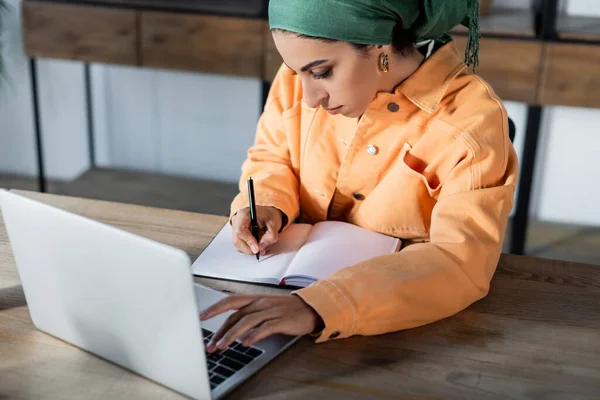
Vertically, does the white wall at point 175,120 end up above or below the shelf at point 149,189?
above

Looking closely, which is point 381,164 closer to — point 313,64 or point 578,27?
point 313,64

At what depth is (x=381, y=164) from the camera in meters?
1.47

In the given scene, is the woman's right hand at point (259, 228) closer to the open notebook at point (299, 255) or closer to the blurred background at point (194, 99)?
the open notebook at point (299, 255)

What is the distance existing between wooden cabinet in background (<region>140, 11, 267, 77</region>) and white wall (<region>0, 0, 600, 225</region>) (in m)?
0.42

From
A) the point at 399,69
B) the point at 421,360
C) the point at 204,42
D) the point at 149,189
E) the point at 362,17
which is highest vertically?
the point at 362,17

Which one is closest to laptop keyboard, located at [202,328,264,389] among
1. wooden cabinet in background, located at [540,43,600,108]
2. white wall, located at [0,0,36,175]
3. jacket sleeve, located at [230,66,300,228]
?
jacket sleeve, located at [230,66,300,228]

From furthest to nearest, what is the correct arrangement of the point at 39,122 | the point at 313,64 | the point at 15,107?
1. the point at 15,107
2. the point at 39,122
3. the point at 313,64

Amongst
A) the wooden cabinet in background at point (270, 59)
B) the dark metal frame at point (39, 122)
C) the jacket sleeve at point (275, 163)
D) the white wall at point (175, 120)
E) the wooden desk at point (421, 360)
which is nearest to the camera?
the wooden desk at point (421, 360)

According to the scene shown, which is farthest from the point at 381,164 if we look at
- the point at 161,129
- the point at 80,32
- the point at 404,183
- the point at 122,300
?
the point at 161,129

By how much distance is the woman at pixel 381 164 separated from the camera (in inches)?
43.8

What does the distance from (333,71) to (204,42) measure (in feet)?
5.62

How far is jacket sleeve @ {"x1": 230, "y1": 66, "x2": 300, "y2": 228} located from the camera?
4.82ft

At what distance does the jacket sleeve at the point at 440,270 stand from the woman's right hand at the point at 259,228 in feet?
0.75

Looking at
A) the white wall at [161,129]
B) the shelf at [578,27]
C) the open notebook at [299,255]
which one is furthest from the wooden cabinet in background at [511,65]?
the open notebook at [299,255]
